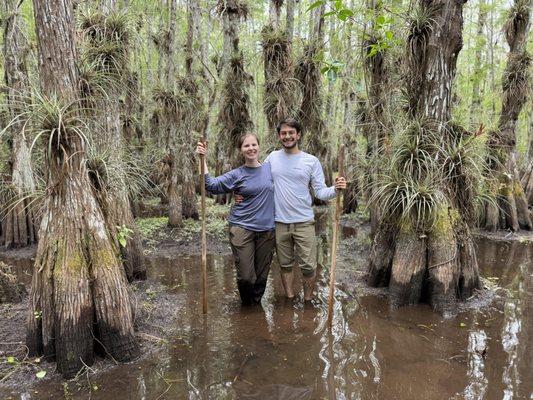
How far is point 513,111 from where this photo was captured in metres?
9.59

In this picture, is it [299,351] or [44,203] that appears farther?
[299,351]

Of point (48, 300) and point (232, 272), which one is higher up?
point (48, 300)

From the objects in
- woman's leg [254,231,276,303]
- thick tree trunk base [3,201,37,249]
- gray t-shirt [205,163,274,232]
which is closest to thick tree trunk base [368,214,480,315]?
woman's leg [254,231,276,303]

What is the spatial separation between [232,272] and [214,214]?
4.55 metres

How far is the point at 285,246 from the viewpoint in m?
4.74

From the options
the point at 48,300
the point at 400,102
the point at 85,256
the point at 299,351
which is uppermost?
the point at 400,102

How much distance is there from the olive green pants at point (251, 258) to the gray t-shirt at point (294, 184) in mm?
330

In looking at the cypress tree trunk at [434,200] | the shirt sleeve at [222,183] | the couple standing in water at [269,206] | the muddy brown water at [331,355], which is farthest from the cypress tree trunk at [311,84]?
the muddy brown water at [331,355]

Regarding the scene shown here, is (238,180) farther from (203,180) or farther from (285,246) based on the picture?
(285,246)

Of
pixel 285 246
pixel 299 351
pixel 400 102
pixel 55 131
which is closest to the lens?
pixel 55 131

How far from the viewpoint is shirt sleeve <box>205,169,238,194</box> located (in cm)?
445

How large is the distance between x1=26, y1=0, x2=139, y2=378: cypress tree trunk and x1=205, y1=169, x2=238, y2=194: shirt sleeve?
1335 mm

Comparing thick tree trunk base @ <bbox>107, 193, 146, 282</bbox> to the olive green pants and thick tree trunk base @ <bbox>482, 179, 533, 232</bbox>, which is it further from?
thick tree trunk base @ <bbox>482, 179, 533, 232</bbox>

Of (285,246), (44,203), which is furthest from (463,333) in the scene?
(44,203)
